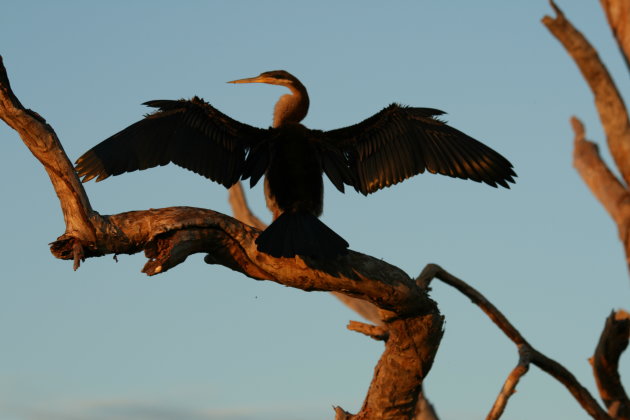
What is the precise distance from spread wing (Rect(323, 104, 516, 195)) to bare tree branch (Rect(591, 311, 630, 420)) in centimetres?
152

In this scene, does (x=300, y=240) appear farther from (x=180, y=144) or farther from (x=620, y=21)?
(x=620, y=21)

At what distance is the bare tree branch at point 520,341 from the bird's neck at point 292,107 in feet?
5.40

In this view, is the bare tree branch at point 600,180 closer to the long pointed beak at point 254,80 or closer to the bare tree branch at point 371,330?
the bare tree branch at point 371,330

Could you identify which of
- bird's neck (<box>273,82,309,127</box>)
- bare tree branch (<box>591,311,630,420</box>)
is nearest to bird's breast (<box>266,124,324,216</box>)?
bird's neck (<box>273,82,309,127</box>)

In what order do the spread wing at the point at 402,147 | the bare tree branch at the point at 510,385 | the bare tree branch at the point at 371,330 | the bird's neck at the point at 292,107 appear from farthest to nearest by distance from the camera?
the bird's neck at the point at 292,107, the spread wing at the point at 402,147, the bare tree branch at the point at 371,330, the bare tree branch at the point at 510,385

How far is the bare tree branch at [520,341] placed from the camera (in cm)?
702

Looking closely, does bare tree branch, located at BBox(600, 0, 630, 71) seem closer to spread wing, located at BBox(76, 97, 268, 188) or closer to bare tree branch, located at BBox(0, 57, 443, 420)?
bare tree branch, located at BBox(0, 57, 443, 420)

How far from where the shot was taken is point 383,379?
6.22 meters

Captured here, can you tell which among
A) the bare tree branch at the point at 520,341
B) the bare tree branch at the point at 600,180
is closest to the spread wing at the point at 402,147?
the bare tree branch at the point at 520,341

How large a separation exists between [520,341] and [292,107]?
2646 millimetres

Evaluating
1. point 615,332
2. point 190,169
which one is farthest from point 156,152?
point 615,332

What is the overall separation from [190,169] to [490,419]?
2.88 meters

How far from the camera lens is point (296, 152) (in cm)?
679

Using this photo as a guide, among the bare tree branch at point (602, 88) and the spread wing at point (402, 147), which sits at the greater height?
the spread wing at point (402, 147)
